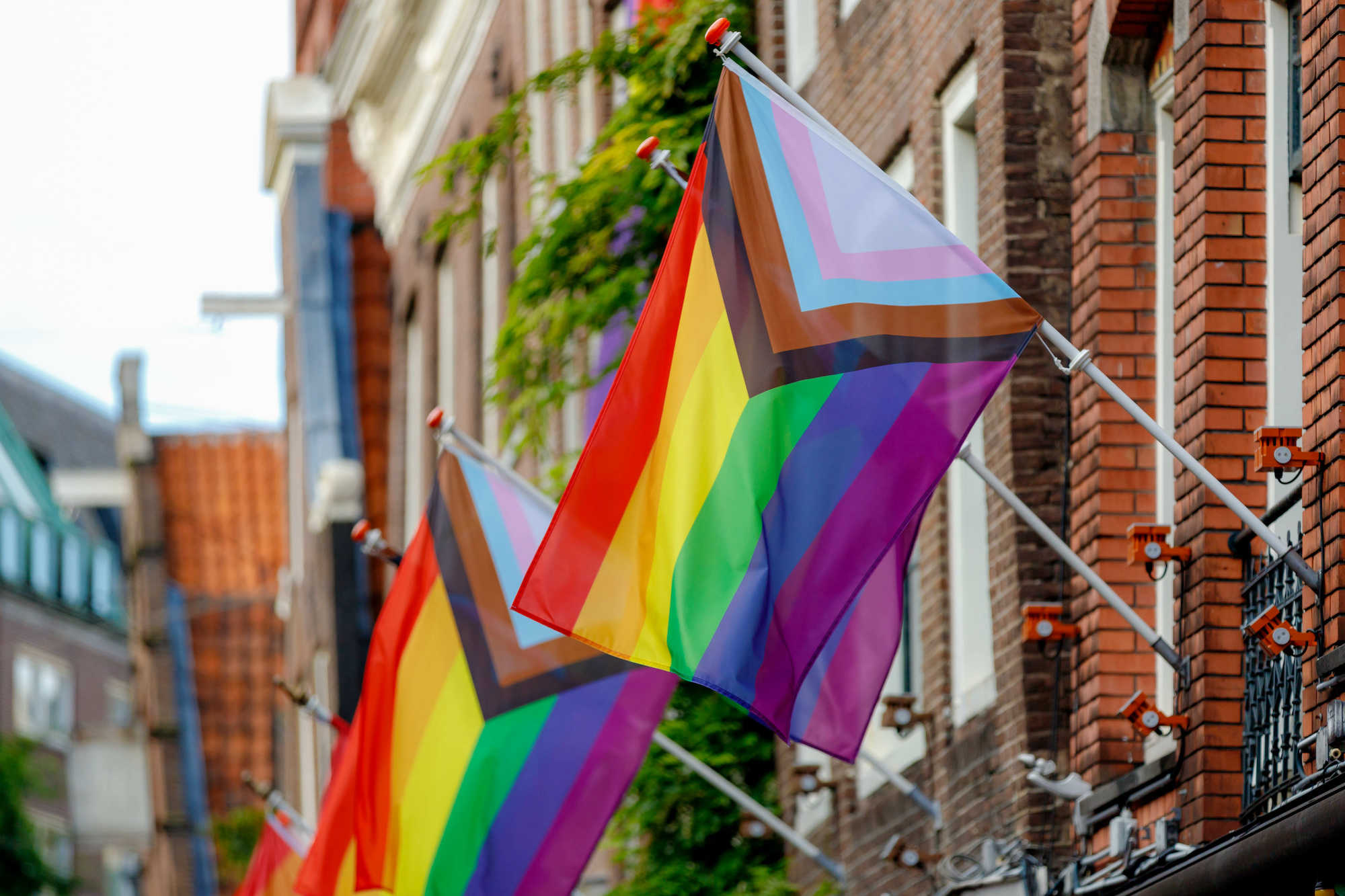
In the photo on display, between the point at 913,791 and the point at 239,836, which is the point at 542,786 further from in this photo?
the point at 239,836

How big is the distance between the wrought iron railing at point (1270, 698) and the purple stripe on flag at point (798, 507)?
1572 millimetres

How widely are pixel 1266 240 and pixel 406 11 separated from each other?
766 inches

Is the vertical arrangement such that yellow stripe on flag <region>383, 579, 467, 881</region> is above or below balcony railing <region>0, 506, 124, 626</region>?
below

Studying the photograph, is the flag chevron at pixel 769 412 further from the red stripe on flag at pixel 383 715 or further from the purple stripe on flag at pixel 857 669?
the red stripe on flag at pixel 383 715

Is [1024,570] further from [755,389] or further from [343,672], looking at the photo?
[343,672]

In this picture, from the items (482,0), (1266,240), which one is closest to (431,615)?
(1266,240)

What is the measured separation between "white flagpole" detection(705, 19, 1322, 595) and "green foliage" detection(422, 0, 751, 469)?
691 cm

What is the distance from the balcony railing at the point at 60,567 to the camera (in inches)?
2110

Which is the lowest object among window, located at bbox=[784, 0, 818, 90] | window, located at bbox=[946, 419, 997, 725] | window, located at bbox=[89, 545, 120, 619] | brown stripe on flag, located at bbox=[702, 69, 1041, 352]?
window, located at bbox=[946, 419, 997, 725]

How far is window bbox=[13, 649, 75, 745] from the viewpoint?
52438mm

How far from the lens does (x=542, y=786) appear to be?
446 inches

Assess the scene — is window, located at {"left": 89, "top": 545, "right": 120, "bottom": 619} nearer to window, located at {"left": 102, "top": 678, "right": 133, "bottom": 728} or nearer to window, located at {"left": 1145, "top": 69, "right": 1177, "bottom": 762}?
window, located at {"left": 102, "top": 678, "right": 133, "bottom": 728}

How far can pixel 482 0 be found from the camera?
2570 cm

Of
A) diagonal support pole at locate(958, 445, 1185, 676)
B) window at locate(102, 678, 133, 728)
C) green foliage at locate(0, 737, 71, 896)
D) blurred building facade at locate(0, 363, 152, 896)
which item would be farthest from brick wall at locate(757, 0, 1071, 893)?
window at locate(102, 678, 133, 728)
